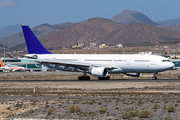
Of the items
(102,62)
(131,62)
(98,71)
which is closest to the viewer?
(98,71)

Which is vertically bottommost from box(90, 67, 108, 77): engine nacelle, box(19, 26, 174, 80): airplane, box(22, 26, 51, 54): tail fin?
box(90, 67, 108, 77): engine nacelle

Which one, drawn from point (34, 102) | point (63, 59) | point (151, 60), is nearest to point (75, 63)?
point (63, 59)

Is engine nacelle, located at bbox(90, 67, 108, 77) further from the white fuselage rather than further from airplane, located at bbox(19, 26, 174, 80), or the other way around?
the white fuselage

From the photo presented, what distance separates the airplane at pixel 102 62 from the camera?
51.6 m

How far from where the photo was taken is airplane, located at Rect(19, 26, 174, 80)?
2030 inches

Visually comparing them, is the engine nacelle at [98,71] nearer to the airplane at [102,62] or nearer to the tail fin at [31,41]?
the airplane at [102,62]

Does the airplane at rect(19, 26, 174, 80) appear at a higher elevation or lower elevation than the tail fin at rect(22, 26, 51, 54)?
lower

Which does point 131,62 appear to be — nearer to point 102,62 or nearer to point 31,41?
point 102,62

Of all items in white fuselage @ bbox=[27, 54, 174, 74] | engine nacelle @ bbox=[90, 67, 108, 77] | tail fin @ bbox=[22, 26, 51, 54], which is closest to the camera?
white fuselage @ bbox=[27, 54, 174, 74]

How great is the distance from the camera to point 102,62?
5472 centimetres

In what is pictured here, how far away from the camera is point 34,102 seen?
27.5 metres

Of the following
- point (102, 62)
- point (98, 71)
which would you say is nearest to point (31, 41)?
point (102, 62)

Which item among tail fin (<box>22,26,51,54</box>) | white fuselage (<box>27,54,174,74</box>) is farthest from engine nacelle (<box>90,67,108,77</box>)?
tail fin (<box>22,26,51,54</box>)

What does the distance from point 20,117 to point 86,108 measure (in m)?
5.16
